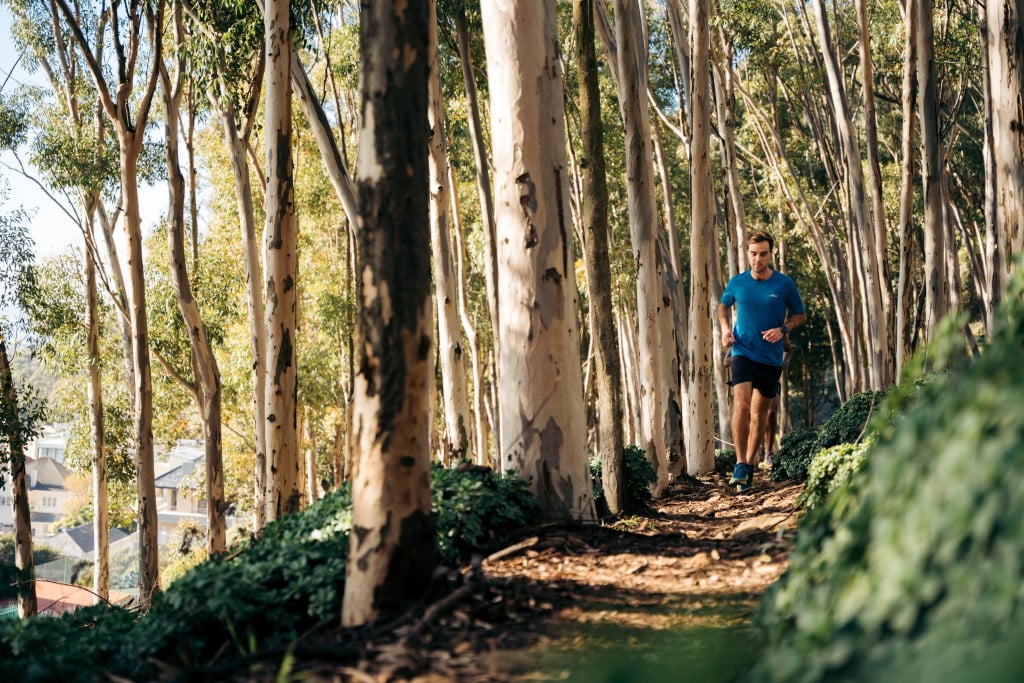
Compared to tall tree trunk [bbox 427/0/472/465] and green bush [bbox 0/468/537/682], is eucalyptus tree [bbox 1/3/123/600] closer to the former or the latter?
tall tree trunk [bbox 427/0/472/465]

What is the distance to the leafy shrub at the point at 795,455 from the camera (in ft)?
28.6

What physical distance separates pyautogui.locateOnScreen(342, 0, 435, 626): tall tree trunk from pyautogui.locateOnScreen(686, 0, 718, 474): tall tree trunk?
7.42m

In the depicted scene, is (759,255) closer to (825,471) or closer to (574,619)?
(825,471)

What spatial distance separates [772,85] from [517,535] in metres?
21.4

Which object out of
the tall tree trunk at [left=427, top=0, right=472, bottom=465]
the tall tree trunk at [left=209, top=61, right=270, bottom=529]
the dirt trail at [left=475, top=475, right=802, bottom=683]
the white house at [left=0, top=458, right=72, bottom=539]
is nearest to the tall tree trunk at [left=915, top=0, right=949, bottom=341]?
the dirt trail at [left=475, top=475, right=802, bottom=683]

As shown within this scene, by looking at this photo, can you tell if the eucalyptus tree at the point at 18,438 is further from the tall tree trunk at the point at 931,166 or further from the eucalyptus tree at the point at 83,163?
the tall tree trunk at the point at 931,166

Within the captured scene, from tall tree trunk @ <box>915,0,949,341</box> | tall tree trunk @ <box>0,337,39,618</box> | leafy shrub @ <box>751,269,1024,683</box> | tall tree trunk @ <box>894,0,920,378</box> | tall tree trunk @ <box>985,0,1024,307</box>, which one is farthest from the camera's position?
tall tree trunk @ <box>0,337,39,618</box>

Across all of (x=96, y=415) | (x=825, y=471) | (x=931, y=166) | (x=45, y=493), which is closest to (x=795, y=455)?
(x=825, y=471)

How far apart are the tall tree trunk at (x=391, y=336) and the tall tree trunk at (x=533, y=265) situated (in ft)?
7.18

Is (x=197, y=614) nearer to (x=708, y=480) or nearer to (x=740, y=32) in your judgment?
(x=708, y=480)

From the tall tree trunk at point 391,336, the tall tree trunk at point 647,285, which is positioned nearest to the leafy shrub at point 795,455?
the tall tree trunk at point 647,285

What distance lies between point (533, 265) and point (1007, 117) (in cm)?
346

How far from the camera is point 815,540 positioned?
2830 millimetres

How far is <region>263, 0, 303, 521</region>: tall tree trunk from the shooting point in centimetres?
913
